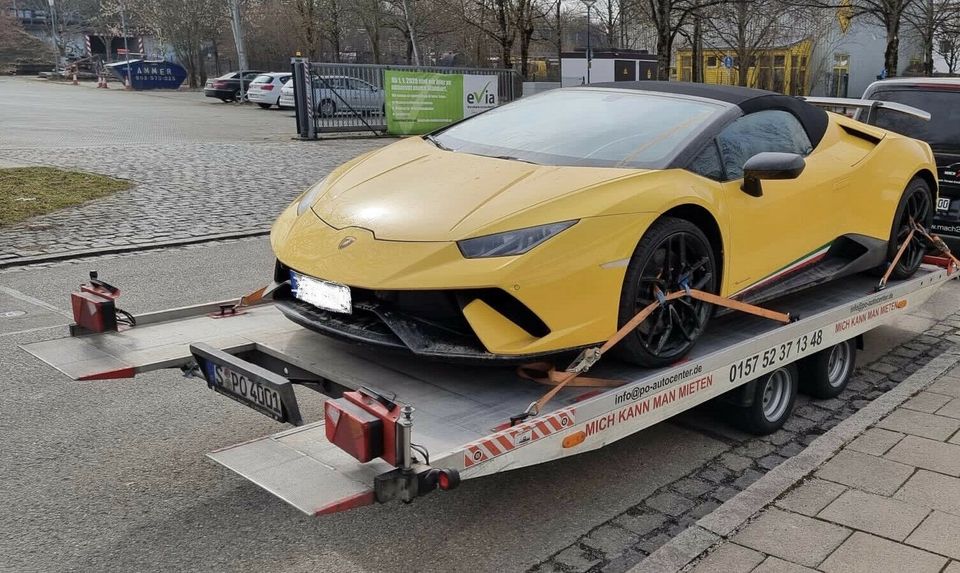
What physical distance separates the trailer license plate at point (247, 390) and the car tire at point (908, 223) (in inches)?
165

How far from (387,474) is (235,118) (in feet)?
88.9

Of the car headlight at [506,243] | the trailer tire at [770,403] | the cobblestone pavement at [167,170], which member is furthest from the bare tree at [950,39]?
the car headlight at [506,243]

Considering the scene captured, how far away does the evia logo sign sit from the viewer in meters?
23.9

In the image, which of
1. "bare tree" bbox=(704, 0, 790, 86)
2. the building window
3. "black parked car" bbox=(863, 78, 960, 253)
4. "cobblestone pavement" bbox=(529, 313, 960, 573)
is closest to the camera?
"cobblestone pavement" bbox=(529, 313, 960, 573)

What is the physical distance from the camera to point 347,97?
22.0 metres

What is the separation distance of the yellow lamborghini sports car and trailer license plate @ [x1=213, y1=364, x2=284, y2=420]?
398 millimetres

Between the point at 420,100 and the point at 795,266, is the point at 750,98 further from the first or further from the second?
the point at 420,100

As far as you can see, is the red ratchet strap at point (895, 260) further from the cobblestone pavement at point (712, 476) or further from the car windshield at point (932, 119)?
the car windshield at point (932, 119)

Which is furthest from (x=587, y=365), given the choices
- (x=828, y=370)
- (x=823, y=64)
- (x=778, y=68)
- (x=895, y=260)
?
(x=823, y=64)

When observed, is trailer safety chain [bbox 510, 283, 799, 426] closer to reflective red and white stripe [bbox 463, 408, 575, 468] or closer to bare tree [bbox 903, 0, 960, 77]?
reflective red and white stripe [bbox 463, 408, 575, 468]

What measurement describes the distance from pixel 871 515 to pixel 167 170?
1302 centimetres

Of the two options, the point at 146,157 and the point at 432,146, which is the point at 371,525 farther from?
the point at 146,157

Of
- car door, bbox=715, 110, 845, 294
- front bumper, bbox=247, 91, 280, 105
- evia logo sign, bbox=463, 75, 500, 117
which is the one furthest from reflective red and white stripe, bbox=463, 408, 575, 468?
front bumper, bbox=247, 91, 280, 105

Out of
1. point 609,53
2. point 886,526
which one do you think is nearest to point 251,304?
point 886,526
